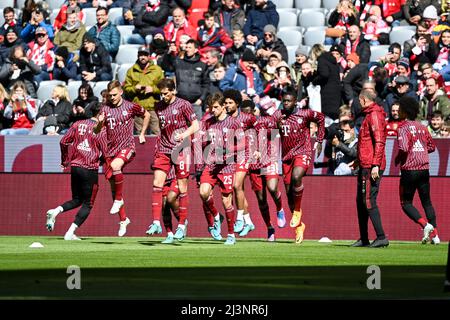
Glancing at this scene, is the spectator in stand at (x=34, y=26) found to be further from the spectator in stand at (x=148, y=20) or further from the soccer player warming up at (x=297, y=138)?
the soccer player warming up at (x=297, y=138)

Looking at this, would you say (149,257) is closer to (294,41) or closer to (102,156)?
(102,156)

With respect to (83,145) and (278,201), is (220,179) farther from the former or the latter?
(83,145)

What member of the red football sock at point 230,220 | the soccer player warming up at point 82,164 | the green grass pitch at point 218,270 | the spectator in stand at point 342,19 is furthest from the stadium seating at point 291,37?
the red football sock at point 230,220

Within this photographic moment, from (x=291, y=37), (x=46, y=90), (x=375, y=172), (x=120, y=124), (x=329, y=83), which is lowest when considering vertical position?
(x=375, y=172)

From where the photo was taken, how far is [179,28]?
92.0 ft

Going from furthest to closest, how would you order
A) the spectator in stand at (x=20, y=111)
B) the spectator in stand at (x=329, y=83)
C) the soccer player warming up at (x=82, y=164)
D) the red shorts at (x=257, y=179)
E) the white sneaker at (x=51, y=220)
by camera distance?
the spectator in stand at (x=20, y=111) → the spectator in stand at (x=329, y=83) → the red shorts at (x=257, y=179) → the soccer player warming up at (x=82, y=164) → the white sneaker at (x=51, y=220)

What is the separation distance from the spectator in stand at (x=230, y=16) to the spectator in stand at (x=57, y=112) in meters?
3.80

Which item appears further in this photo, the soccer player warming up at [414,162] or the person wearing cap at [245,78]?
the person wearing cap at [245,78]

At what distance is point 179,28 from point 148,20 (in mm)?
1210

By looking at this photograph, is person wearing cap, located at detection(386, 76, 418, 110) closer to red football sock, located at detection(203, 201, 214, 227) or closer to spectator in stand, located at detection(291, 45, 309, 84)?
spectator in stand, located at detection(291, 45, 309, 84)

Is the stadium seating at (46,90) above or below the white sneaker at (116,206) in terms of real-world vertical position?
above

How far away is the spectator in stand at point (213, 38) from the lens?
2734 cm

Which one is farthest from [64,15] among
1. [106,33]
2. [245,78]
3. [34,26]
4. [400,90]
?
[400,90]

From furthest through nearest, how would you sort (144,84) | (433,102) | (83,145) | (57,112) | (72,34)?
(72,34)
(57,112)
(144,84)
(433,102)
(83,145)
